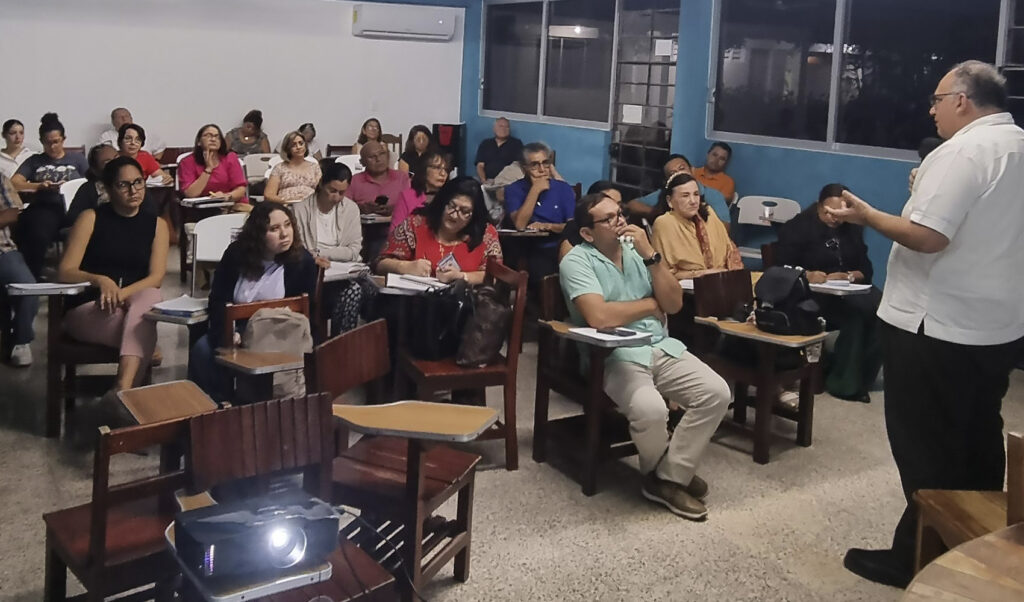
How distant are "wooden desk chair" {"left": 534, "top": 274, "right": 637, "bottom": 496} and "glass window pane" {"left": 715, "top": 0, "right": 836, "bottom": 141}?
3741 millimetres

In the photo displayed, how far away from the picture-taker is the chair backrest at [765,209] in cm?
663

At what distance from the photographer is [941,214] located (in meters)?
2.64

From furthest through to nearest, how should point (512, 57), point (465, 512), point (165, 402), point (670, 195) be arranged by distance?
point (512, 57) → point (670, 195) → point (465, 512) → point (165, 402)

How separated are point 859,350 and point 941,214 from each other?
2444 millimetres

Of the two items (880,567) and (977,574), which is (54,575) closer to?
(977,574)

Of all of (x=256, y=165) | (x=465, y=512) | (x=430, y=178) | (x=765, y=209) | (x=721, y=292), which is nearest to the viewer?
(x=465, y=512)

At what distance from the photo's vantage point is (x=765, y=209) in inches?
260

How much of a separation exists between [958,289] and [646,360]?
117 cm

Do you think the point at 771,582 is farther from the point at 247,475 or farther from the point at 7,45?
the point at 7,45

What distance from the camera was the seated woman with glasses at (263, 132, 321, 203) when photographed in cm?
655

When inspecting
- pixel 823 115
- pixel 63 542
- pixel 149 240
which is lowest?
pixel 63 542

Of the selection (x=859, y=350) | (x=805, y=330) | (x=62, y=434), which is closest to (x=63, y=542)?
(x=62, y=434)

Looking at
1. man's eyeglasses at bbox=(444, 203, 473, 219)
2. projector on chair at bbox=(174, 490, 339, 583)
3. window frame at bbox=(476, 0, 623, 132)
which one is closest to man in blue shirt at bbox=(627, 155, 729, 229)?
man's eyeglasses at bbox=(444, 203, 473, 219)

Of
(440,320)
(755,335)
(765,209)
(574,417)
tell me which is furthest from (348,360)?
(765,209)
